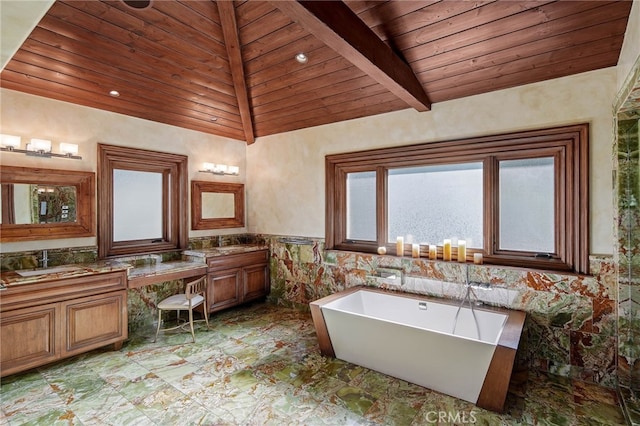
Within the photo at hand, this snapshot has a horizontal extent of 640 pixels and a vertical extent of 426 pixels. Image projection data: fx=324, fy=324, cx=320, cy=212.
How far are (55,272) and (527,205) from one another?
4690mm

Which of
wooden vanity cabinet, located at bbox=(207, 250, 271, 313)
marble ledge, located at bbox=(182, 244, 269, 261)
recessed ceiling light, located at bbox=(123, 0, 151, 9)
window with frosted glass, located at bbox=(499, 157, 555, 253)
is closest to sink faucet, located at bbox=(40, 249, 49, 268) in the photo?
marble ledge, located at bbox=(182, 244, 269, 261)

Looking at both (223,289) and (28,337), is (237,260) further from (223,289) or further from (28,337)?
(28,337)

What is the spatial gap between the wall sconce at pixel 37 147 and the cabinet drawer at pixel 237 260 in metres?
1.95

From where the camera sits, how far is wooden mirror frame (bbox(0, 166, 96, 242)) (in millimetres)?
3201

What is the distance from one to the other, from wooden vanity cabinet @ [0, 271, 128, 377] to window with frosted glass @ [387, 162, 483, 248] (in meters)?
3.23

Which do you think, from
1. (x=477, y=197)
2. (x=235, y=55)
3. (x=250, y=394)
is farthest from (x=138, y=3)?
(x=477, y=197)

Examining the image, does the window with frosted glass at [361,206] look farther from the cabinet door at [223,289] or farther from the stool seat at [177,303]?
the stool seat at [177,303]

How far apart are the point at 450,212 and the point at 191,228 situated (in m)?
3.56

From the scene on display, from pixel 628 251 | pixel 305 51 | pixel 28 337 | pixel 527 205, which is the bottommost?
pixel 28 337

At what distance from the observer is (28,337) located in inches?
113

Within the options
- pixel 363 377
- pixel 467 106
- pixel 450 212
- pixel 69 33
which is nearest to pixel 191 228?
pixel 69 33

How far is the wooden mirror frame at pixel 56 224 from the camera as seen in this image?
3201 millimetres

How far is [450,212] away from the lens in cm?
Answer: 371

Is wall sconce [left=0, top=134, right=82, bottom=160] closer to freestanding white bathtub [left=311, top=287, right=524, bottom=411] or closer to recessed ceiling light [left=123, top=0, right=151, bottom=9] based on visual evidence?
recessed ceiling light [left=123, top=0, right=151, bottom=9]
